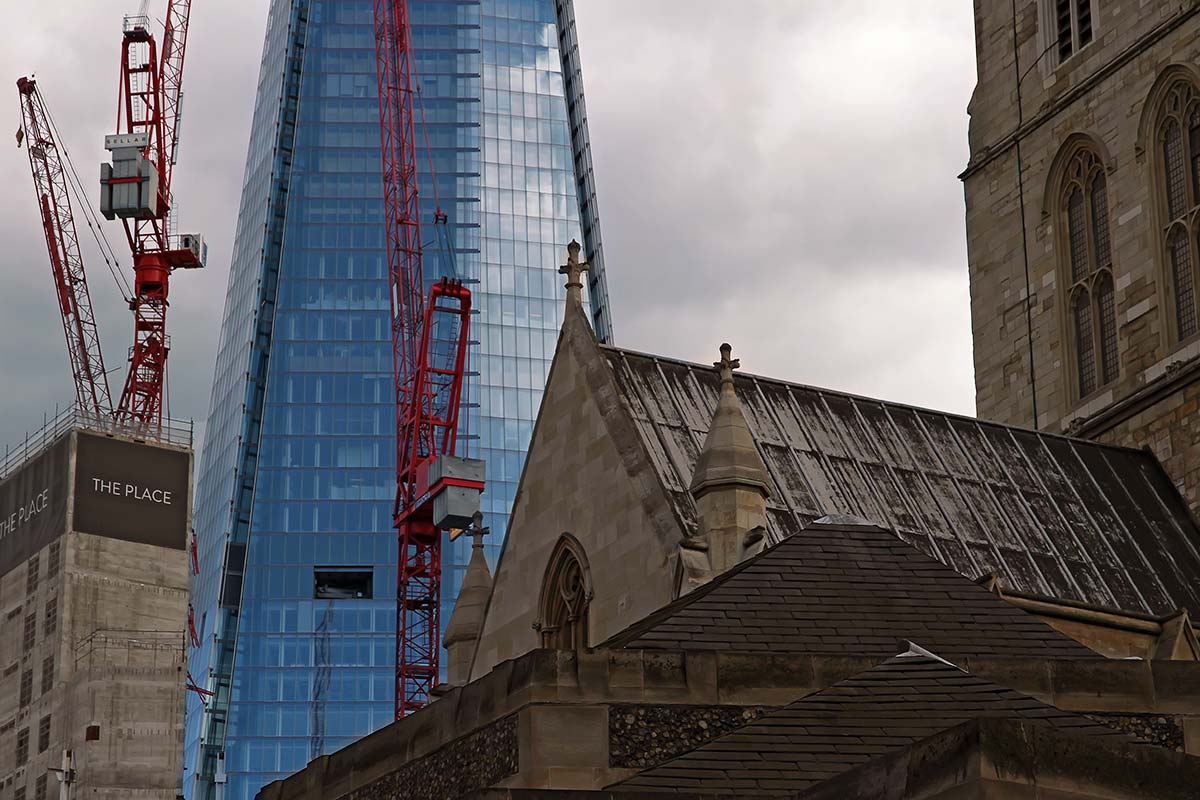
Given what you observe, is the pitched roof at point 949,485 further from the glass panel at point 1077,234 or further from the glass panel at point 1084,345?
the glass panel at point 1077,234

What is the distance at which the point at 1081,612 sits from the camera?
3319 centimetres

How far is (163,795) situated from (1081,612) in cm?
5789

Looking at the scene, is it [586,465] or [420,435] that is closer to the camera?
[586,465]

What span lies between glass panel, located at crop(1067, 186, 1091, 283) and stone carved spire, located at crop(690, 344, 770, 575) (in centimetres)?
1840

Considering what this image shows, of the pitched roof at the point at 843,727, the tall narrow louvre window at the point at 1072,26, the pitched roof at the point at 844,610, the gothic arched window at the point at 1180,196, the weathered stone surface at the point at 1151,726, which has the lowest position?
the pitched roof at the point at 843,727

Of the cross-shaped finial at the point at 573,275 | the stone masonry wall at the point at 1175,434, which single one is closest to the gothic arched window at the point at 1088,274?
the stone masonry wall at the point at 1175,434

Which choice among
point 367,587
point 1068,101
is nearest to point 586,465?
point 1068,101

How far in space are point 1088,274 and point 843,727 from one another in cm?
3223

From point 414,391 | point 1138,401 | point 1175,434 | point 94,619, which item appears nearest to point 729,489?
point 1175,434

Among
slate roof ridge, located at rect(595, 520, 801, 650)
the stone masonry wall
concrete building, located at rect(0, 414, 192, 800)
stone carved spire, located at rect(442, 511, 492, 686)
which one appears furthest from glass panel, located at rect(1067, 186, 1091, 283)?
concrete building, located at rect(0, 414, 192, 800)

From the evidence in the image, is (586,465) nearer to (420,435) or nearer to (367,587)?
(420,435)

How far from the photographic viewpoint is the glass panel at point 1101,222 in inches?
1859

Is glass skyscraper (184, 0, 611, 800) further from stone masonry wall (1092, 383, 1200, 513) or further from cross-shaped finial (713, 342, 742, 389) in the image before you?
cross-shaped finial (713, 342, 742, 389)

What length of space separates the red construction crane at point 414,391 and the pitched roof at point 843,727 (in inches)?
3096
